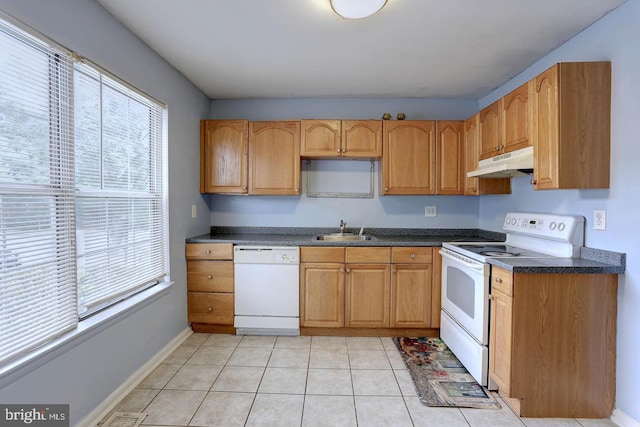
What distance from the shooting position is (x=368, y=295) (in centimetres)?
281

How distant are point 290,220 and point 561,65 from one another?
2.56 metres

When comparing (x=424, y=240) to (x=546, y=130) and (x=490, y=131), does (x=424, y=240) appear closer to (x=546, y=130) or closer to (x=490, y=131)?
(x=490, y=131)

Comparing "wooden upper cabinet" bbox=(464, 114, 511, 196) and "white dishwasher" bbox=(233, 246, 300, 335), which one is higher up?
"wooden upper cabinet" bbox=(464, 114, 511, 196)

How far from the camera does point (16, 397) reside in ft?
4.23

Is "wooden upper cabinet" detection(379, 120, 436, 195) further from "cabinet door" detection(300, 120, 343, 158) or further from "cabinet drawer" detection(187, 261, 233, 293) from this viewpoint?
"cabinet drawer" detection(187, 261, 233, 293)

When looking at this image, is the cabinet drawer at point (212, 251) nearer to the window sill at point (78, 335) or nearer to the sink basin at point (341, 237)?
the window sill at point (78, 335)

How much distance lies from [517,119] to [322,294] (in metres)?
2.12

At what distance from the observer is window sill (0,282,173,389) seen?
127 centimetres

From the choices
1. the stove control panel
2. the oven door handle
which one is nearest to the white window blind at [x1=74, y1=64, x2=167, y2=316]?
the oven door handle

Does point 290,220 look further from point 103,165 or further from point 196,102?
point 103,165

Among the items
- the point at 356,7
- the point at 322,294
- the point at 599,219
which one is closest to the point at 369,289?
the point at 322,294


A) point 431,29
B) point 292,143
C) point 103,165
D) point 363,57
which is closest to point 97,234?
point 103,165

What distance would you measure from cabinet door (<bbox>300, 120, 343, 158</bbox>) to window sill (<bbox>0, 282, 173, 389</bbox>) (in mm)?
1821

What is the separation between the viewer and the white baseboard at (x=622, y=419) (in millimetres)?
1649
